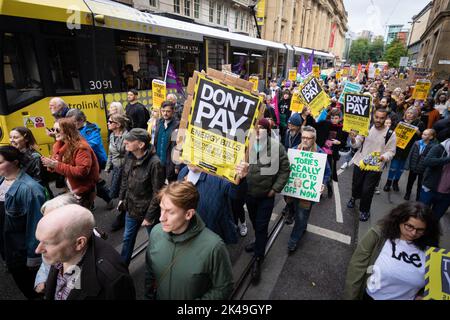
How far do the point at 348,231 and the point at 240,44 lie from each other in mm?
11082

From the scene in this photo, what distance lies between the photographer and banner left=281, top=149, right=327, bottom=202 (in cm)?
358

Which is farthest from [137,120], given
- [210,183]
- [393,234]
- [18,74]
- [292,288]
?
[393,234]

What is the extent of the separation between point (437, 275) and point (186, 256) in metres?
1.82

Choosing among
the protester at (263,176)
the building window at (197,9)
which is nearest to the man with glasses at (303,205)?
the protester at (263,176)

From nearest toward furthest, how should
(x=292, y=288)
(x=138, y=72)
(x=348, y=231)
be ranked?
(x=292, y=288), (x=348, y=231), (x=138, y=72)

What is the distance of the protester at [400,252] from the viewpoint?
6.69 feet

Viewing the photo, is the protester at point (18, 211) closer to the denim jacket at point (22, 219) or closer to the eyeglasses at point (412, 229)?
the denim jacket at point (22, 219)

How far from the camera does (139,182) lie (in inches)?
117

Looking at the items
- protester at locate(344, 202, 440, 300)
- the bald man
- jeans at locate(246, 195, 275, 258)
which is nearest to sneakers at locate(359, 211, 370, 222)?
jeans at locate(246, 195, 275, 258)

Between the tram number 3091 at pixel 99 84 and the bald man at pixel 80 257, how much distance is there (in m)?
5.50

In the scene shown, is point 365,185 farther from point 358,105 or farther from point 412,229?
point 412,229

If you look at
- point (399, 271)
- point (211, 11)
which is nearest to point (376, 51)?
point (211, 11)

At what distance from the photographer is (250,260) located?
12.0 ft
